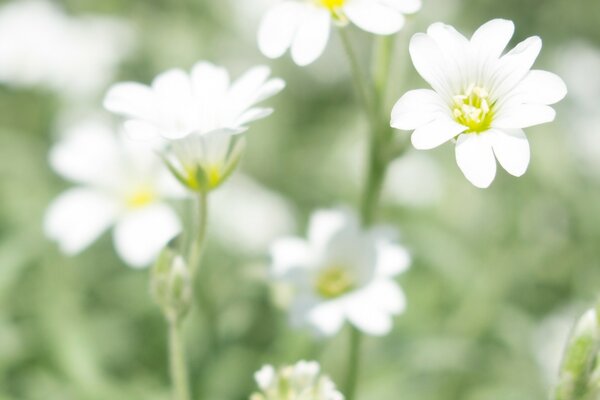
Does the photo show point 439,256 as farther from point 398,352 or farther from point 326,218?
point 326,218

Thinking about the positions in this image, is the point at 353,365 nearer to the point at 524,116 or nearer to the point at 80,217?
the point at 524,116

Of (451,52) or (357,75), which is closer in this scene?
(451,52)

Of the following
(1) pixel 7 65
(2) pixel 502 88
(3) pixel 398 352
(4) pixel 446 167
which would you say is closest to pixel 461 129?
(2) pixel 502 88

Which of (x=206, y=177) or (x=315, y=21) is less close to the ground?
(x=315, y=21)

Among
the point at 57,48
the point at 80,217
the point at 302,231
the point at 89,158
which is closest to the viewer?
the point at 80,217

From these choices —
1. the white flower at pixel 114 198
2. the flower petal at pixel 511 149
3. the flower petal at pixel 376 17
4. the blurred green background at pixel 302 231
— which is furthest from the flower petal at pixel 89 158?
the flower petal at pixel 511 149

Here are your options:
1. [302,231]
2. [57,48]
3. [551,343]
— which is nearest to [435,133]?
[551,343]

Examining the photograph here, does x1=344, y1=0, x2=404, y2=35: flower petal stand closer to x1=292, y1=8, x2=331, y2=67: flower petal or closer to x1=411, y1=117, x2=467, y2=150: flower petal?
x1=292, y1=8, x2=331, y2=67: flower petal

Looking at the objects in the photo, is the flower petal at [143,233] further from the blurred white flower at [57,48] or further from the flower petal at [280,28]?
the blurred white flower at [57,48]
